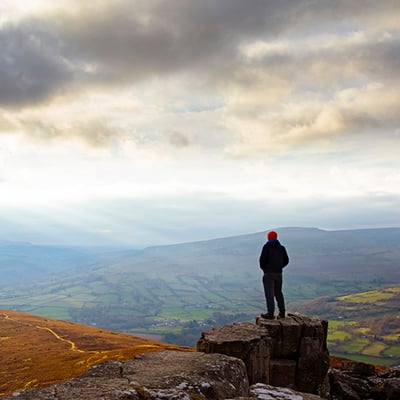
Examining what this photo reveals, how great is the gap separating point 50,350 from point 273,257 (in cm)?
2740

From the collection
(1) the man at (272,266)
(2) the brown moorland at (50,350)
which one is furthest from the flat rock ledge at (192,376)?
(2) the brown moorland at (50,350)

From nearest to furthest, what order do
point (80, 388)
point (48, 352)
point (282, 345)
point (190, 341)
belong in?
1. point (80, 388)
2. point (282, 345)
3. point (48, 352)
4. point (190, 341)

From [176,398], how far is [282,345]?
17.7 m

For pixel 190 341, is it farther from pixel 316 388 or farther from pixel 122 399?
pixel 122 399

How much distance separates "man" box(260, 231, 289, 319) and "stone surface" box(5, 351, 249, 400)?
42.1 feet

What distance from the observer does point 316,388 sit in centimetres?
2594

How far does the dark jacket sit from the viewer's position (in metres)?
26.3

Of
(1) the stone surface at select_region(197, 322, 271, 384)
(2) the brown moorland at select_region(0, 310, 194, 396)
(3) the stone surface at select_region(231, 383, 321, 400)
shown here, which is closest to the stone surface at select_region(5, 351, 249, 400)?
(3) the stone surface at select_region(231, 383, 321, 400)

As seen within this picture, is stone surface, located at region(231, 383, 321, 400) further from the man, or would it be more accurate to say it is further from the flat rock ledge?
the man

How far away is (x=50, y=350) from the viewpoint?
129ft

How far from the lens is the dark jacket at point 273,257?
86.4ft

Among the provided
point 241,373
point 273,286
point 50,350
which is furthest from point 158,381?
point 50,350

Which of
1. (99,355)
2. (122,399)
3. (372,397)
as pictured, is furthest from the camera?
(99,355)

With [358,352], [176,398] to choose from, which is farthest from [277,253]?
[358,352]
